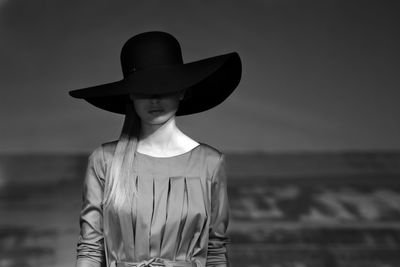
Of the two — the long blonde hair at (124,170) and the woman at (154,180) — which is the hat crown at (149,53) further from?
the long blonde hair at (124,170)

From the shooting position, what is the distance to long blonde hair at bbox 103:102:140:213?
1.83 metres

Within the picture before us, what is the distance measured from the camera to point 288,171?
4.54 m

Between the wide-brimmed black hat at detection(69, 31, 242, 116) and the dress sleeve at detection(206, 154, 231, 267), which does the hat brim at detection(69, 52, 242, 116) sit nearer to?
the wide-brimmed black hat at detection(69, 31, 242, 116)

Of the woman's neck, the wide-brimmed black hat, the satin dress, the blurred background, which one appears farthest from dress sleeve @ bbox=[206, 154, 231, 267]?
the blurred background

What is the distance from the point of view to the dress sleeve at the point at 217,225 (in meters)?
1.92

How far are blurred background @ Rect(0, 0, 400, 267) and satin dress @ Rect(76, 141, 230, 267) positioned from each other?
240cm

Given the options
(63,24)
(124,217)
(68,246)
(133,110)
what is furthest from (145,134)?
(63,24)

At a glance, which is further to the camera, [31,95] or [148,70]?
[31,95]

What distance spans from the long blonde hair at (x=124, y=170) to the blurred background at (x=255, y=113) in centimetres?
243

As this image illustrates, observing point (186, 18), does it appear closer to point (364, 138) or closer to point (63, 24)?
point (63, 24)

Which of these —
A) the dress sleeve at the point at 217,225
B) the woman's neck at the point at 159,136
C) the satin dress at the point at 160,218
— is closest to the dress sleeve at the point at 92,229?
the satin dress at the point at 160,218

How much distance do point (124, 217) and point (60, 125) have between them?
2741 mm

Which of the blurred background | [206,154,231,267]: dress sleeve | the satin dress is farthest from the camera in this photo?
the blurred background

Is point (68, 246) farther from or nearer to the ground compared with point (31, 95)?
nearer to the ground
